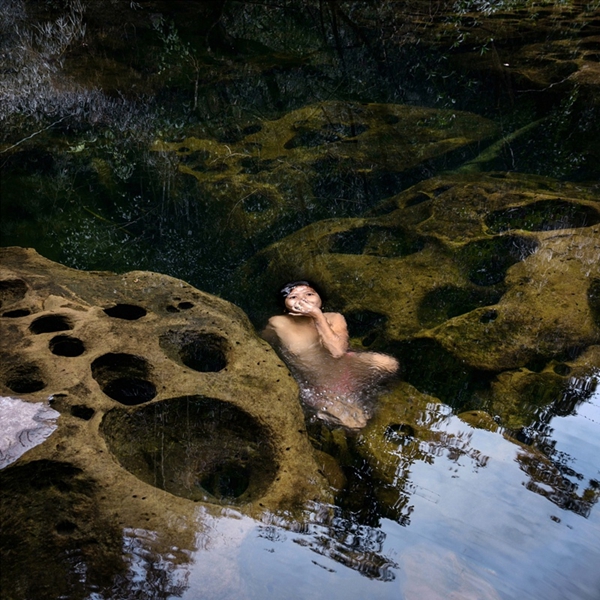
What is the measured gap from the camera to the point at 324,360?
11.5 feet

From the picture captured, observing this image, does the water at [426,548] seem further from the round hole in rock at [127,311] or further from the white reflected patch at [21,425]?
the round hole in rock at [127,311]

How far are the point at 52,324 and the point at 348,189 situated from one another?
280 centimetres

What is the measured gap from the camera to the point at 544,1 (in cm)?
752

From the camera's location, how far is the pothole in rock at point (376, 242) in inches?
170

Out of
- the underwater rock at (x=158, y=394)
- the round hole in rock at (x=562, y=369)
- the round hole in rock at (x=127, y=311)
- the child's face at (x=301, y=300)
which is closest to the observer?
the underwater rock at (x=158, y=394)

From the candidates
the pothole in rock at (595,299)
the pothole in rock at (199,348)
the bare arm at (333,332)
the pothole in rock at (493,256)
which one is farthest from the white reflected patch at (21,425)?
the pothole in rock at (595,299)

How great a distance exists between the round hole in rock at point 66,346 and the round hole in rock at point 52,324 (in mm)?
110

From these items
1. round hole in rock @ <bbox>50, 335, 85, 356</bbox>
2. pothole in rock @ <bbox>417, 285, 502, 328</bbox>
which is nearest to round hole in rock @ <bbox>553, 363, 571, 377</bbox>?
pothole in rock @ <bbox>417, 285, 502, 328</bbox>

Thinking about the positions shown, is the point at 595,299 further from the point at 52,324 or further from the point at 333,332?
the point at 52,324

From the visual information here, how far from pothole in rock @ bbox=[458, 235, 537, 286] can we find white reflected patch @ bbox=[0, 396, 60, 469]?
2.64 m

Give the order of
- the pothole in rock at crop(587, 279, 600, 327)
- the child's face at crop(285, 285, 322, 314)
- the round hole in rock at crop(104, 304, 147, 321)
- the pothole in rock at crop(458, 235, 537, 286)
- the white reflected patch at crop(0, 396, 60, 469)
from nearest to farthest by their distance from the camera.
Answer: the white reflected patch at crop(0, 396, 60, 469) → the round hole in rock at crop(104, 304, 147, 321) → the pothole in rock at crop(587, 279, 600, 327) → the child's face at crop(285, 285, 322, 314) → the pothole in rock at crop(458, 235, 537, 286)

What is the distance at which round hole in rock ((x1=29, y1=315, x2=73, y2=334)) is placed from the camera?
10.00 feet

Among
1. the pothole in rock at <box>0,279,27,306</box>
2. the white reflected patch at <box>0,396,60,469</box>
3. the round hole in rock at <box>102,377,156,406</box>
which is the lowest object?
the white reflected patch at <box>0,396,60,469</box>

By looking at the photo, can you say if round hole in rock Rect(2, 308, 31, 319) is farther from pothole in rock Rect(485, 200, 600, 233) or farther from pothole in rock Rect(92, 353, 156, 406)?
pothole in rock Rect(485, 200, 600, 233)
